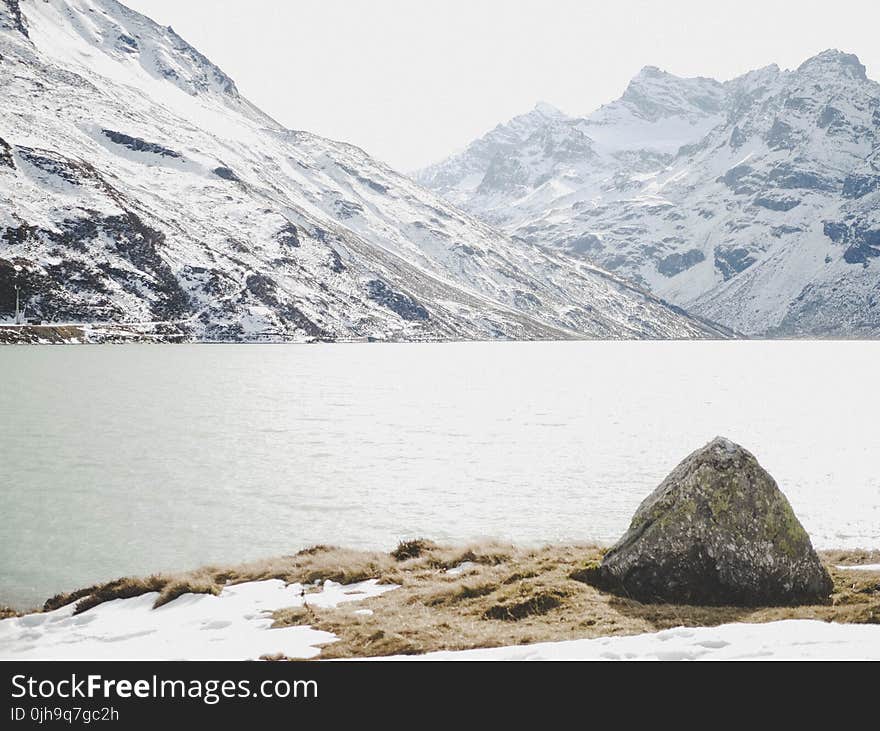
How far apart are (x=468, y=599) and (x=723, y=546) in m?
5.92

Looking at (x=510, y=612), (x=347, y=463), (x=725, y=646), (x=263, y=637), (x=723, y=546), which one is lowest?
(x=263, y=637)

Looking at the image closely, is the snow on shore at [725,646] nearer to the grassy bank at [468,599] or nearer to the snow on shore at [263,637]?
the snow on shore at [263,637]

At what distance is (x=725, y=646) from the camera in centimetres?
1021

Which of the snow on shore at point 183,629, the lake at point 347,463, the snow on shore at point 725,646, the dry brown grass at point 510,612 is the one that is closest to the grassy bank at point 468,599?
the dry brown grass at point 510,612

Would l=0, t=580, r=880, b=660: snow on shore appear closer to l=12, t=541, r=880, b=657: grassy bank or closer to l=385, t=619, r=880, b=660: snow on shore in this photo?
l=385, t=619, r=880, b=660: snow on shore

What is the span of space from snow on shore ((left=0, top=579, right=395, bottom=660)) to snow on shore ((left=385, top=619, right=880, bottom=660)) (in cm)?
371

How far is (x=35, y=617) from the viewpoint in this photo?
1795 cm

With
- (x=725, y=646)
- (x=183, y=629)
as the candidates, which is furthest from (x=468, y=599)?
(x=725, y=646)

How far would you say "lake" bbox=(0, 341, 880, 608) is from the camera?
28469 millimetres

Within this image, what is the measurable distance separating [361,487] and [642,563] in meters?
25.2

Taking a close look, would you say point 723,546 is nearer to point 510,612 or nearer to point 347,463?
point 510,612

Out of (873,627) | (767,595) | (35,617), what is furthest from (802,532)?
(35,617)
